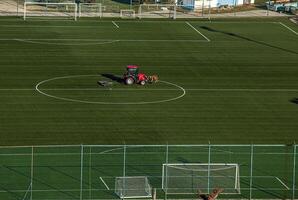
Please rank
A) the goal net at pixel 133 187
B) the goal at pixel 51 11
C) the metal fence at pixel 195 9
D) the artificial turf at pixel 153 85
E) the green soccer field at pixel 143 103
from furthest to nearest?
the metal fence at pixel 195 9, the goal at pixel 51 11, the artificial turf at pixel 153 85, the green soccer field at pixel 143 103, the goal net at pixel 133 187

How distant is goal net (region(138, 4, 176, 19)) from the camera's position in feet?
368

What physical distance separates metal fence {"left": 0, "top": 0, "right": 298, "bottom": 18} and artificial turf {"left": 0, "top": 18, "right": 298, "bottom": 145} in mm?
5140

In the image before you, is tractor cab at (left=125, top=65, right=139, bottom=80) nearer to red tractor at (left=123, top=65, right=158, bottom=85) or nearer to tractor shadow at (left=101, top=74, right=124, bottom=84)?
red tractor at (left=123, top=65, right=158, bottom=85)

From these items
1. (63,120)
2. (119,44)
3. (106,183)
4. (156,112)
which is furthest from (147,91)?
(106,183)

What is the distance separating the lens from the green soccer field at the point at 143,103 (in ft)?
174

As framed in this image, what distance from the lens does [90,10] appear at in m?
116

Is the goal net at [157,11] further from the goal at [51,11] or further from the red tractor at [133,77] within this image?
the red tractor at [133,77]

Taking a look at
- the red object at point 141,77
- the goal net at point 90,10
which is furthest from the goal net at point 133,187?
the goal net at point 90,10

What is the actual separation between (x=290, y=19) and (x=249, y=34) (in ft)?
40.3

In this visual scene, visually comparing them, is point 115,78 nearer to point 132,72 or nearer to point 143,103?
point 132,72

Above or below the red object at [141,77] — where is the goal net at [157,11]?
above

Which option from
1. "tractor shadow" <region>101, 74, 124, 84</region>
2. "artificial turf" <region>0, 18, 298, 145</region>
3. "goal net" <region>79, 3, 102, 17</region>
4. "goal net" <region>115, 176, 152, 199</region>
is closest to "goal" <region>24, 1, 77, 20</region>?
"goal net" <region>79, 3, 102, 17</region>

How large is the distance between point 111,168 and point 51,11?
201 feet

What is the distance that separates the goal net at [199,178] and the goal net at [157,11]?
59.9 metres
